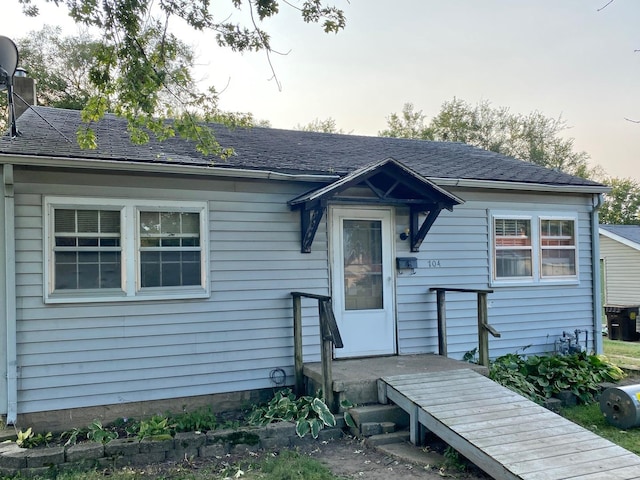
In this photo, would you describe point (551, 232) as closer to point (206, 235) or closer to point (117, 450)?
point (206, 235)

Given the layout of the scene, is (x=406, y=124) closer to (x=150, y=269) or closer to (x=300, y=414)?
(x=150, y=269)

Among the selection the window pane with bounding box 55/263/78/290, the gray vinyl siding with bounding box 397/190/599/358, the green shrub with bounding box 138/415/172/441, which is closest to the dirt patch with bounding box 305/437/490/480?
the green shrub with bounding box 138/415/172/441

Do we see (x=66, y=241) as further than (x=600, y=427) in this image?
No

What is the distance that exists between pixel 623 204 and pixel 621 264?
826 inches

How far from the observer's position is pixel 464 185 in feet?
23.0

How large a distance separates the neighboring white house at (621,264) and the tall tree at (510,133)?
12.6 meters

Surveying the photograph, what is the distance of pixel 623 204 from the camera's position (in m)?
36.8

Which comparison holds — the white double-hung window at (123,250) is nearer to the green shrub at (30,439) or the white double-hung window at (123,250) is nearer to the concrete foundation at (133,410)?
the concrete foundation at (133,410)

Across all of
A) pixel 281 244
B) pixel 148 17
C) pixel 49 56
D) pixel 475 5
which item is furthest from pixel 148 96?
pixel 49 56

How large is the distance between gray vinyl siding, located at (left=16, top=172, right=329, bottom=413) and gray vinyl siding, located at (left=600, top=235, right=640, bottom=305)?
Result: 57.1 feet

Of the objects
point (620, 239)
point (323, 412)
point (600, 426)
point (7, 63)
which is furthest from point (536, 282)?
point (620, 239)

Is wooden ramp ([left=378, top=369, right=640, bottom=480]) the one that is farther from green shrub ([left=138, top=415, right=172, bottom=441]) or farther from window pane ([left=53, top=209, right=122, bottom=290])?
window pane ([left=53, top=209, right=122, bottom=290])

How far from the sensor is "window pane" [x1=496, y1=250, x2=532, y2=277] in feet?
24.7

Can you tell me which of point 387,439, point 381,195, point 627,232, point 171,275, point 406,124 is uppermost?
point 406,124
